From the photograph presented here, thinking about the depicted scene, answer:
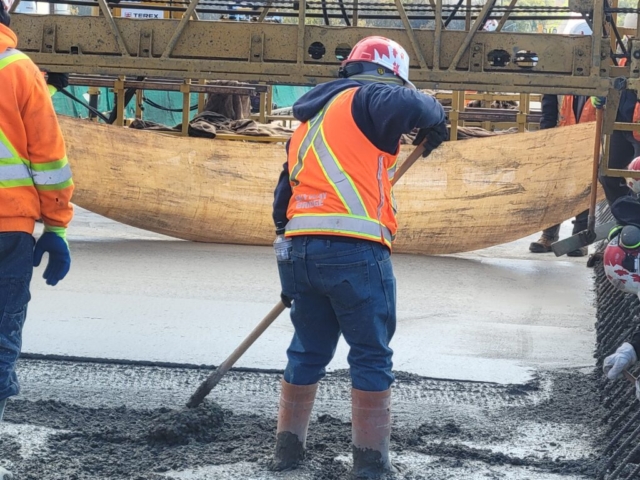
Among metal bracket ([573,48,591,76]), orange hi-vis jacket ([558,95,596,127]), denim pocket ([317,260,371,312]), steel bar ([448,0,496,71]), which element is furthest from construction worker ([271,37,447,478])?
orange hi-vis jacket ([558,95,596,127])

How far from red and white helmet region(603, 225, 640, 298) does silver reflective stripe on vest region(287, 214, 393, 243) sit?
0.95 m

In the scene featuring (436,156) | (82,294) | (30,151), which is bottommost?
(82,294)

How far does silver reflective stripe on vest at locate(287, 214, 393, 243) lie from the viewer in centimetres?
393

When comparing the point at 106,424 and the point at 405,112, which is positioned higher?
the point at 405,112

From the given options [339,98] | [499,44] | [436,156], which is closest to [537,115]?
[436,156]

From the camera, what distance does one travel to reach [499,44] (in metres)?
7.64

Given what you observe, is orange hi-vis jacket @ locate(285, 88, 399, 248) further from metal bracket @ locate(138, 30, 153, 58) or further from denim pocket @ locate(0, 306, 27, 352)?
metal bracket @ locate(138, 30, 153, 58)

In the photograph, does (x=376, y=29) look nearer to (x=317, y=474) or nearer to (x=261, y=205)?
(x=261, y=205)

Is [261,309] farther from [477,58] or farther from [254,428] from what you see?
[477,58]

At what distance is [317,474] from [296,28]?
4572mm

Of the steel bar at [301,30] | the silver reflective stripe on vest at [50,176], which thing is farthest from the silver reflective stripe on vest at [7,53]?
the steel bar at [301,30]

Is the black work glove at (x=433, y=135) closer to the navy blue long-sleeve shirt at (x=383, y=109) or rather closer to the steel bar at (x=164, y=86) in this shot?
the navy blue long-sleeve shirt at (x=383, y=109)

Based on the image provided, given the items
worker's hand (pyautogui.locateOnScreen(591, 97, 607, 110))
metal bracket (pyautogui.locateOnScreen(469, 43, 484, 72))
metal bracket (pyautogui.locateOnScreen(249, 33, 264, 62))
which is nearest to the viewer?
worker's hand (pyautogui.locateOnScreen(591, 97, 607, 110))

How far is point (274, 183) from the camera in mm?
9039
